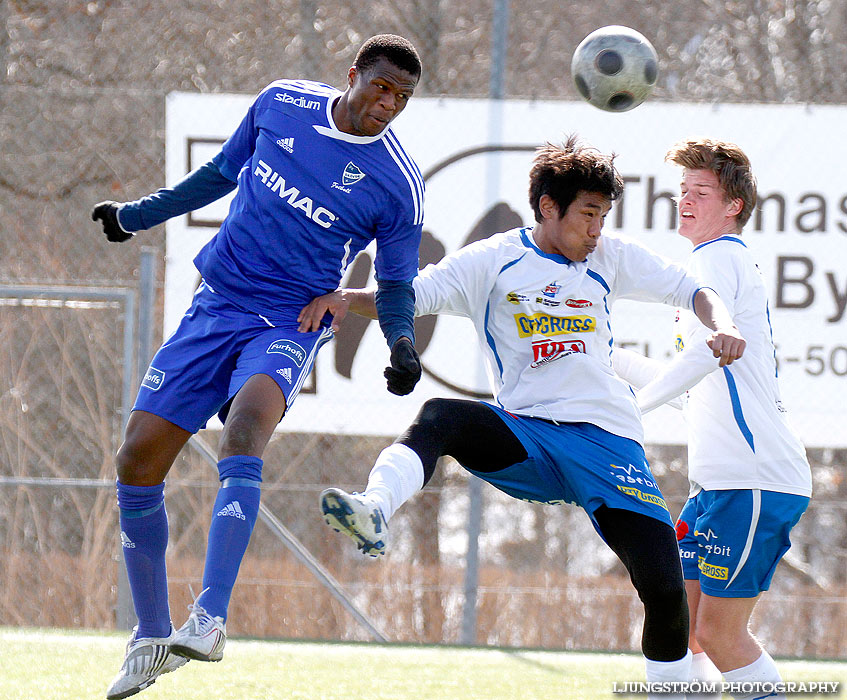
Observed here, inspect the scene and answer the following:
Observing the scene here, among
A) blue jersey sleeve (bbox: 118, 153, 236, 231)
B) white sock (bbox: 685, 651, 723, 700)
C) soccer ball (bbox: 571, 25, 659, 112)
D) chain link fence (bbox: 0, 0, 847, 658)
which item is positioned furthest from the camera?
chain link fence (bbox: 0, 0, 847, 658)

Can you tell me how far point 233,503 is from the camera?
9.69 ft

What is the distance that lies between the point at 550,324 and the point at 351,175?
783mm

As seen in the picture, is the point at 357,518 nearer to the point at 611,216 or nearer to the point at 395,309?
the point at 395,309

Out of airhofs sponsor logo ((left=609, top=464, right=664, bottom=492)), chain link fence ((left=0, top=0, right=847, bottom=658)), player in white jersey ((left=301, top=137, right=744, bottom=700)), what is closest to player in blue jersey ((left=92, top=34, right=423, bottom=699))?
player in white jersey ((left=301, top=137, right=744, bottom=700))

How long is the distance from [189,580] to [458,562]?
2461 millimetres

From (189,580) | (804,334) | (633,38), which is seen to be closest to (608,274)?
(633,38)

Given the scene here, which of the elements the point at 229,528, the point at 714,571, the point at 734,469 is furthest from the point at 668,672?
the point at 229,528

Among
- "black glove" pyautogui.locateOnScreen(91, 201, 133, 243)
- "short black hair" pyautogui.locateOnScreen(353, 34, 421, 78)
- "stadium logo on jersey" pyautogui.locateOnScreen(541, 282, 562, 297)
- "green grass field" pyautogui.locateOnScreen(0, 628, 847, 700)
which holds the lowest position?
"green grass field" pyautogui.locateOnScreen(0, 628, 847, 700)

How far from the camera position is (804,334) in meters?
5.75

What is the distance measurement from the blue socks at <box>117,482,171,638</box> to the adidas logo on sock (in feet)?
1.62

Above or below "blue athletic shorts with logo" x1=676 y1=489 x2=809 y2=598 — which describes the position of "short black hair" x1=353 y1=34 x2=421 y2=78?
above

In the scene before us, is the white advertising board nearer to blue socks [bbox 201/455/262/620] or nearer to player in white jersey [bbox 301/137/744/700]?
player in white jersey [bbox 301/137/744/700]

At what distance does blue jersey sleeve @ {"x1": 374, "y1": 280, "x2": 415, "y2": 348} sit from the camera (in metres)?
3.14

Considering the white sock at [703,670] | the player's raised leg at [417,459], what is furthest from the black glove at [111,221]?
the white sock at [703,670]
